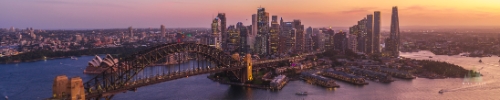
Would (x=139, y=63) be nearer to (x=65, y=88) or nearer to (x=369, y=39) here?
(x=65, y=88)

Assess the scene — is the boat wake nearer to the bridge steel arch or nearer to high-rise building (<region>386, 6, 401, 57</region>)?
the bridge steel arch

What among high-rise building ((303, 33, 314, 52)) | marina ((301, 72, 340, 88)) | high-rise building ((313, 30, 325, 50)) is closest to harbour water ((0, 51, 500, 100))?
marina ((301, 72, 340, 88))

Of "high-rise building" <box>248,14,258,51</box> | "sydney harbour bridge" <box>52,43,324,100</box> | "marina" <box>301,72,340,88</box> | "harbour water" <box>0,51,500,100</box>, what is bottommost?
"harbour water" <box>0,51,500,100</box>

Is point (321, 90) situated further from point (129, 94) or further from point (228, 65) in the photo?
point (129, 94)

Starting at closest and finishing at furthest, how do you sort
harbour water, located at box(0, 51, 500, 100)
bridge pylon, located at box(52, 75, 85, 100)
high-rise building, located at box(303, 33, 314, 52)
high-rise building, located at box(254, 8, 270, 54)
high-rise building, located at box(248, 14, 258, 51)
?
bridge pylon, located at box(52, 75, 85, 100) → harbour water, located at box(0, 51, 500, 100) → high-rise building, located at box(254, 8, 270, 54) → high-rise building, located at box(248, 14, 258, 51) → high-rise building, located at box(303, 33, 314, 52)

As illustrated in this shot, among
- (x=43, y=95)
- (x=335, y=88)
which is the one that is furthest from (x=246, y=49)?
(x=43, y=95)

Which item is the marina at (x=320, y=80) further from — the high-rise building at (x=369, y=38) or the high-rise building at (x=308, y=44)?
the high-rise building at (x=369, y=38)
